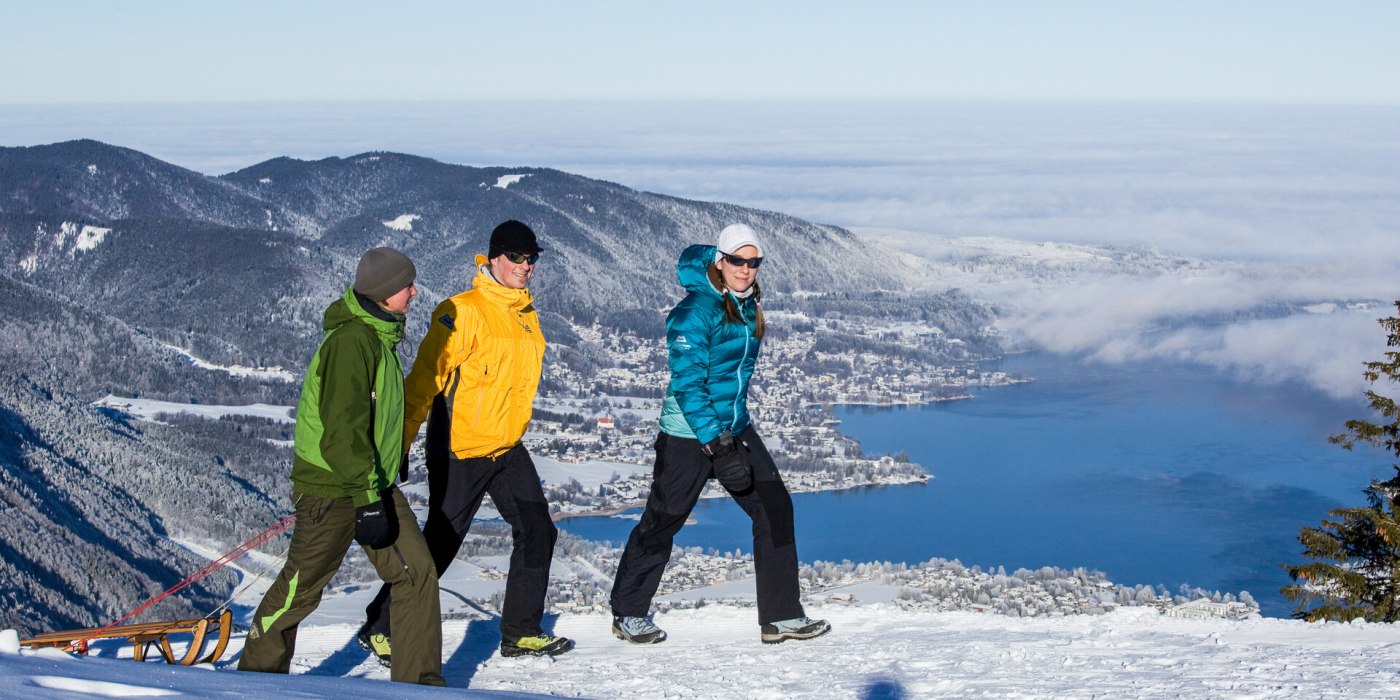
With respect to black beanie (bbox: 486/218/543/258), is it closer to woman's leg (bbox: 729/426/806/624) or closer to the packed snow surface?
woman's leg (bbox: 729/426/806/624)

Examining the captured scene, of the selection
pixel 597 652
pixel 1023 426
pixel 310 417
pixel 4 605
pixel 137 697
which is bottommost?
pixel 1023 426

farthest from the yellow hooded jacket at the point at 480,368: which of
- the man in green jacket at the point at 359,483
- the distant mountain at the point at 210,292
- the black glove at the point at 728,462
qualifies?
the distant mountain at the point at 210,292

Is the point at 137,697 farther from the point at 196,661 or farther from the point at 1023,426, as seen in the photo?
the point at 1023,426

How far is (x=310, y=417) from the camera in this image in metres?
4.68

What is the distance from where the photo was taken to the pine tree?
9078mm

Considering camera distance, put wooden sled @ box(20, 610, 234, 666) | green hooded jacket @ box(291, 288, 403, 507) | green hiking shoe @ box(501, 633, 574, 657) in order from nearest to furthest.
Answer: green hooded jacket @ box(291, 288, 403, 507)
wooden sled @ box(20, 610, 234, 666)
green hiking shoe @ box(501, 633, 574, 657)

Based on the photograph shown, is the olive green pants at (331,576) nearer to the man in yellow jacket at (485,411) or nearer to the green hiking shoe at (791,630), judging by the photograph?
the man in yellow jacket at (485,411)

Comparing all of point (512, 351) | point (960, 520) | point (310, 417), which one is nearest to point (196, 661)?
point (310, 417)

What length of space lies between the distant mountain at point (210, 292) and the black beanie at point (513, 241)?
32090 mm

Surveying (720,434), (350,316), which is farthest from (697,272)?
(350,316)

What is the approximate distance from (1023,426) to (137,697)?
299ft

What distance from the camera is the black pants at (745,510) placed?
5.88m

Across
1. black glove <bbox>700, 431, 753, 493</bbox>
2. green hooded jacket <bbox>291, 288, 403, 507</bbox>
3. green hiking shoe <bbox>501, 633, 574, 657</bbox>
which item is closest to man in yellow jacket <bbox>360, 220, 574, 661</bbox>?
green hiking shoe <bbox>501, 633, 574, 657</bbox>

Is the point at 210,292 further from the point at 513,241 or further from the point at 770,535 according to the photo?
the point at 770,535
